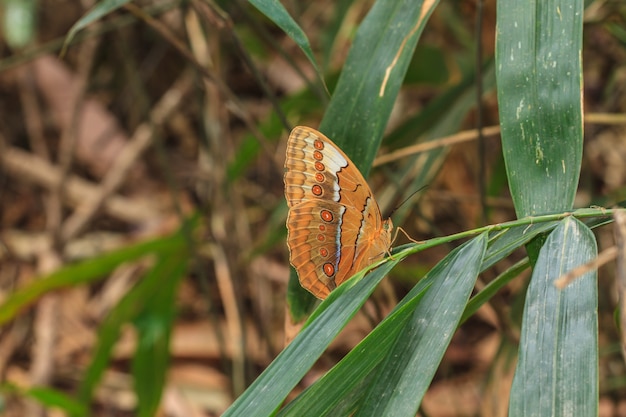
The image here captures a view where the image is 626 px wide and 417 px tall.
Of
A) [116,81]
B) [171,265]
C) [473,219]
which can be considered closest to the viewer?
[171,265]

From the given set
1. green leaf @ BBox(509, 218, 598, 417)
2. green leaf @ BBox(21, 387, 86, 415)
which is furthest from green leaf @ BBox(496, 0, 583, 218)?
green leaf @ BBox(21, 387, 86, 415)

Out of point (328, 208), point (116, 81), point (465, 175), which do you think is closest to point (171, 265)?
point (328, 208)

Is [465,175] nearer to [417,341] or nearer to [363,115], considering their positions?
[363,115]

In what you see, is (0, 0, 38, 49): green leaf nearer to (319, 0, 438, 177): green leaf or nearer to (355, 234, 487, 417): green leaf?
(319, 0, 438, 177): green leaf

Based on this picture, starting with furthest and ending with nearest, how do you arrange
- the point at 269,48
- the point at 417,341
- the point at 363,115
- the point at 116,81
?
1. the point at 116,81
2. the point at 269,48
3. the point at 363,115
4. the point at 417,341

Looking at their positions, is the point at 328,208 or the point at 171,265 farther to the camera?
the point at 171,265

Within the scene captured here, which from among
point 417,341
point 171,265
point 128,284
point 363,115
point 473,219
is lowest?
point 473,219

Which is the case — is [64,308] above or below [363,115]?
below
